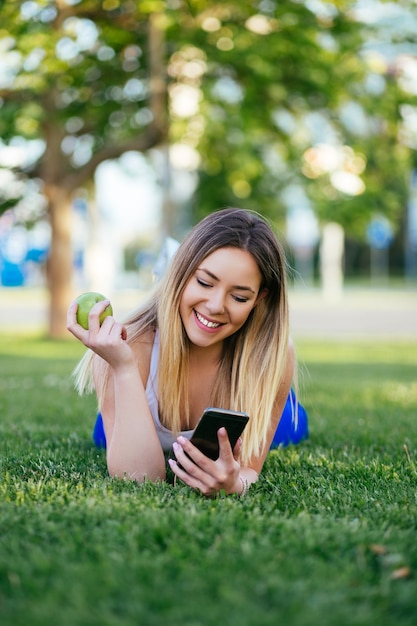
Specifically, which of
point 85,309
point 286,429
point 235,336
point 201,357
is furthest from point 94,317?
point 286,429

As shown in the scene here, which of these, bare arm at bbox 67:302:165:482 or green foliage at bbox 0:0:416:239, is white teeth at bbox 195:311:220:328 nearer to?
bare arm at bbox 67:302:165:482

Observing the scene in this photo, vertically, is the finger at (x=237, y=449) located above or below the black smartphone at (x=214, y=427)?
below

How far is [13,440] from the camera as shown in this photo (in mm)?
4406

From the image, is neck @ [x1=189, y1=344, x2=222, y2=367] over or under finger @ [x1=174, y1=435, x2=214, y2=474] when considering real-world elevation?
over

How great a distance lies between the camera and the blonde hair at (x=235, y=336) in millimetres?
3289

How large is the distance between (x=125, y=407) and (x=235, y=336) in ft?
2.11

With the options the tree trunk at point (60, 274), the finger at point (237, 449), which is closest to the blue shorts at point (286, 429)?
the finger at point (237, 449)

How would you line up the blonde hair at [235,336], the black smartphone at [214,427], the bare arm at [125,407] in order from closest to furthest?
the black smartphone at [214,427] < the bare arm at [125,407] < the blonde hair at [235,336]

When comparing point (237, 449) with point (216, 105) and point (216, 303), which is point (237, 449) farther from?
point (216, 105)

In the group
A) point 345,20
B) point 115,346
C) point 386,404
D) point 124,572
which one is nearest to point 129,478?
point 115,346

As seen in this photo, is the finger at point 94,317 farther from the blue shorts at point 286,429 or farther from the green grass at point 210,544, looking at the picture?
the blue shorts at point 286,429

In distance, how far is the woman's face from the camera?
125 inches

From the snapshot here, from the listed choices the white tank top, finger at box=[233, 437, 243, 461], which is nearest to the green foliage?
the white tank top

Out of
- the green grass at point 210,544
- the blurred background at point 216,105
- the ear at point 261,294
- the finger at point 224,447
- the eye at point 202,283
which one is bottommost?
the green grass at point 210,544
